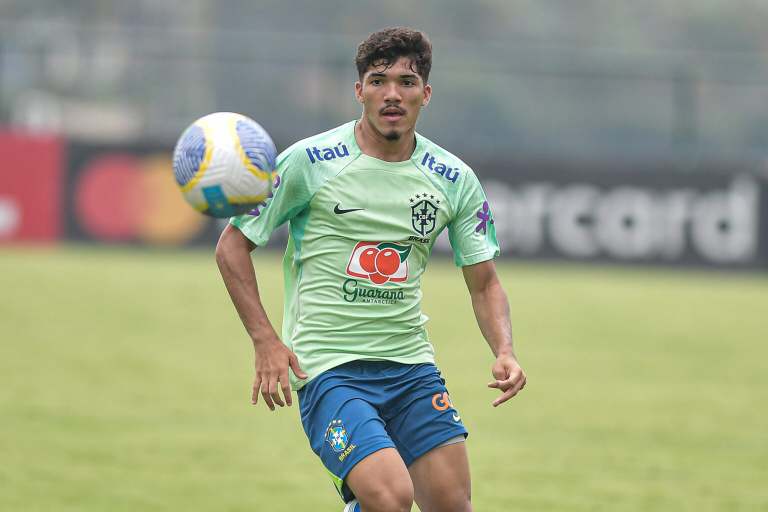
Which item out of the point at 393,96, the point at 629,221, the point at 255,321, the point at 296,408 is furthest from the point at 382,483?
the point at 629,221

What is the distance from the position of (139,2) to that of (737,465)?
2361 centimetres

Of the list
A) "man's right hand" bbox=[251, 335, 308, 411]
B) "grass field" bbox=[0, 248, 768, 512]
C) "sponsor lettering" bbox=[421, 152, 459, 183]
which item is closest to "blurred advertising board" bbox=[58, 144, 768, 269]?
"grass field" bbox=[0, 248, 768, 512]

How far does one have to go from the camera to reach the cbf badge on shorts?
4.44 metres

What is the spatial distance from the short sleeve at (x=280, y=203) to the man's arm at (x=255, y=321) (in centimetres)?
6

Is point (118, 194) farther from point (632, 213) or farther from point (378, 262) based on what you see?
point (378, 262)

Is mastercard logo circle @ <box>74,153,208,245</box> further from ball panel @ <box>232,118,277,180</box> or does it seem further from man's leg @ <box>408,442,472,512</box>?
ball panel @ <box>232,118,277,180</box>

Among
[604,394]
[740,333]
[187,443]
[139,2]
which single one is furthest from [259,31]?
[187,443]

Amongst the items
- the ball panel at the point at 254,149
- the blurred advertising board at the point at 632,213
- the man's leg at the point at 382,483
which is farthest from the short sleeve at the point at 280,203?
the blurred advertising board at the point at 632,213

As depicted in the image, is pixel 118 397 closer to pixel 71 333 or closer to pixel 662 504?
pixel 71 333

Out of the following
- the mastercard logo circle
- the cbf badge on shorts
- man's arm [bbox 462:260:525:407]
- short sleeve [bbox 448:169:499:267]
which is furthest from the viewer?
the mastercard logo circle

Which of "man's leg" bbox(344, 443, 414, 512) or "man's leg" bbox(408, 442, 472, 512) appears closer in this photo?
"man's leg" bbox(344, 443, 414, 512)

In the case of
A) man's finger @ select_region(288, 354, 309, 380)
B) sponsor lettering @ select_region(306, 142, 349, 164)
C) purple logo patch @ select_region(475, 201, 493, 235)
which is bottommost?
man's finger @ select_region(288, 354, 309, 380)

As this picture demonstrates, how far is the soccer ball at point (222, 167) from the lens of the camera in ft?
13.8

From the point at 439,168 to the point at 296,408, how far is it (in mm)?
5339
